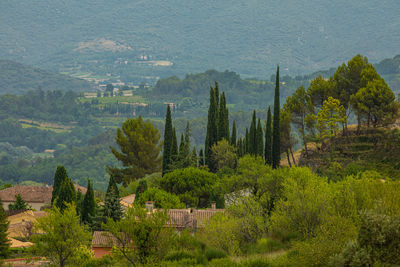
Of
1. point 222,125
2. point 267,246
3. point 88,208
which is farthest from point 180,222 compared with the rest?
point 222,125

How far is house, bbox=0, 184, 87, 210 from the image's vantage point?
78250 millimetres

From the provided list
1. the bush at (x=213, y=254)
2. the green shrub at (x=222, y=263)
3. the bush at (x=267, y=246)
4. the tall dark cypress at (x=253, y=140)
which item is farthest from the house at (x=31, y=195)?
the green shrub at (x=222, y=263)

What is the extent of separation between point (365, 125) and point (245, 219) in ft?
109

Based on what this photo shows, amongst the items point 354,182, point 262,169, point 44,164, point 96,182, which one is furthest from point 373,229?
point 44,164

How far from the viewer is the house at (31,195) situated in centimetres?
7825

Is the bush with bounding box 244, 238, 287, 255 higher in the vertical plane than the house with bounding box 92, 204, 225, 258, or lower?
higher

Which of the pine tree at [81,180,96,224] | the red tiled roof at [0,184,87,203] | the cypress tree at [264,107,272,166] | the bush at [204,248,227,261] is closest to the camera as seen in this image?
the bush at [204,248,227,261]

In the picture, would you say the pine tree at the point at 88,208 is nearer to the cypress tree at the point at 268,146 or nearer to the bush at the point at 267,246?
the cypress tree at the point at 268,146

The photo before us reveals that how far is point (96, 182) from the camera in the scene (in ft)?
532

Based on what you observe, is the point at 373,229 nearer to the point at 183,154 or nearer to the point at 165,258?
the point at 165,258

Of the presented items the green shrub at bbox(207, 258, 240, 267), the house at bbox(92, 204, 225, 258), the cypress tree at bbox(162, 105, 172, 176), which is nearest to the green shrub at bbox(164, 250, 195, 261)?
the green shrub at bbox(207, 258, 240, 267)

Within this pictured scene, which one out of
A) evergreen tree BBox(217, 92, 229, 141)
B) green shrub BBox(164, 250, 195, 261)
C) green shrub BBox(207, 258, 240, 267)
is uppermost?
evergreen tree BBox(217, 92, 229, 141)

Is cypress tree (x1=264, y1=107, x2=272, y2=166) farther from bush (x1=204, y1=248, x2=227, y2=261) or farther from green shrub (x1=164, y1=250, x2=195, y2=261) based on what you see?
green shrub (x1=164, y1=250, x2=195, y2=261)

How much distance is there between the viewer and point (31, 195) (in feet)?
263
